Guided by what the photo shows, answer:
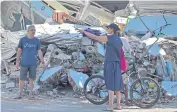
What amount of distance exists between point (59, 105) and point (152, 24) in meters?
4.79

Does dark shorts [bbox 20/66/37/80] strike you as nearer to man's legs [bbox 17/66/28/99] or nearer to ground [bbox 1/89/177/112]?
man's legs [bbox 17/66/28/99]

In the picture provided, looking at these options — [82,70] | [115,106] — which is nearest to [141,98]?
[115,106]

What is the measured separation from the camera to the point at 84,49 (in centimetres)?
1180

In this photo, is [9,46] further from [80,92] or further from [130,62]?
[130,62]

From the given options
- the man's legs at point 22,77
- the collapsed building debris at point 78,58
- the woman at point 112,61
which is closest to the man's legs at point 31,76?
the man's legs at point 22,77

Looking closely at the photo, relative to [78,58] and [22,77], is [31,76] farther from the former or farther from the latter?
[78,58]

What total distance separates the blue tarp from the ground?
11.1 feet

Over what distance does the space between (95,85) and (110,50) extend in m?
1.27

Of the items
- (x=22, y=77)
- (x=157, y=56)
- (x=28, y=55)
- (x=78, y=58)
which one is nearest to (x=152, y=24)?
(x=157, y=56)

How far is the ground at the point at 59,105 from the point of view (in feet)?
30.3

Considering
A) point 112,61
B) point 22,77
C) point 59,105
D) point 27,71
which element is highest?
point 112,61

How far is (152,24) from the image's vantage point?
1329 cm

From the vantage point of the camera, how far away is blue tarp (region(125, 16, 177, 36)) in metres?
13.2

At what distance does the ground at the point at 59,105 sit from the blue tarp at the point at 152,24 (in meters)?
3.39
